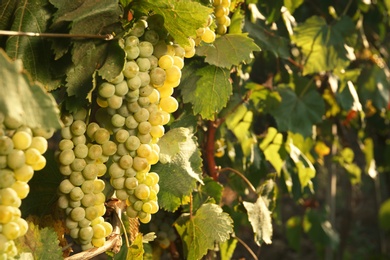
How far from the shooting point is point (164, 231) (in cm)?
129

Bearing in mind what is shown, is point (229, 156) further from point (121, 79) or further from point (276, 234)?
point (276, 234)

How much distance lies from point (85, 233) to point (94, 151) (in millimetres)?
101

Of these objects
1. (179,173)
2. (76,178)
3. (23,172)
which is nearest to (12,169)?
(23,172)

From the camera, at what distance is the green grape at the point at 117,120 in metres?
0.84

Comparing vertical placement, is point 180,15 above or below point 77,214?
above

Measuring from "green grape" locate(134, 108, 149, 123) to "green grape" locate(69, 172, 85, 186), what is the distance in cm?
10

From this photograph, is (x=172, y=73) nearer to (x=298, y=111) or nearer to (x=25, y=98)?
(x=25, y=98)

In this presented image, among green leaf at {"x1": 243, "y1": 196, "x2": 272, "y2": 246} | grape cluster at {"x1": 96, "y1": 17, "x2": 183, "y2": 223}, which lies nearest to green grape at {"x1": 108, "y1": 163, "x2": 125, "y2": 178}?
grape cluster at {"x1": 96, "y1": 17, "x2": 183, "y2": 223}

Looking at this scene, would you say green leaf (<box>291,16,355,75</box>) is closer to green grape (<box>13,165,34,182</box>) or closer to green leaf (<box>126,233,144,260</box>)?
green leaf (<box>126,233,144,260</box>)

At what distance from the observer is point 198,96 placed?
1062 mm

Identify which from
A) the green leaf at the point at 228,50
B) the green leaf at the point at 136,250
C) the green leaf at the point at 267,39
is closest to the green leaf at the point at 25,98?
the green leaf at the point at 136,250

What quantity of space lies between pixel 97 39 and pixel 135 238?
0.29 meters

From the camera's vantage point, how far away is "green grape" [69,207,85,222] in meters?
0.82

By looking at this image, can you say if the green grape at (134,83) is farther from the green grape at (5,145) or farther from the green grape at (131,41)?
the green grape at (5,145)
